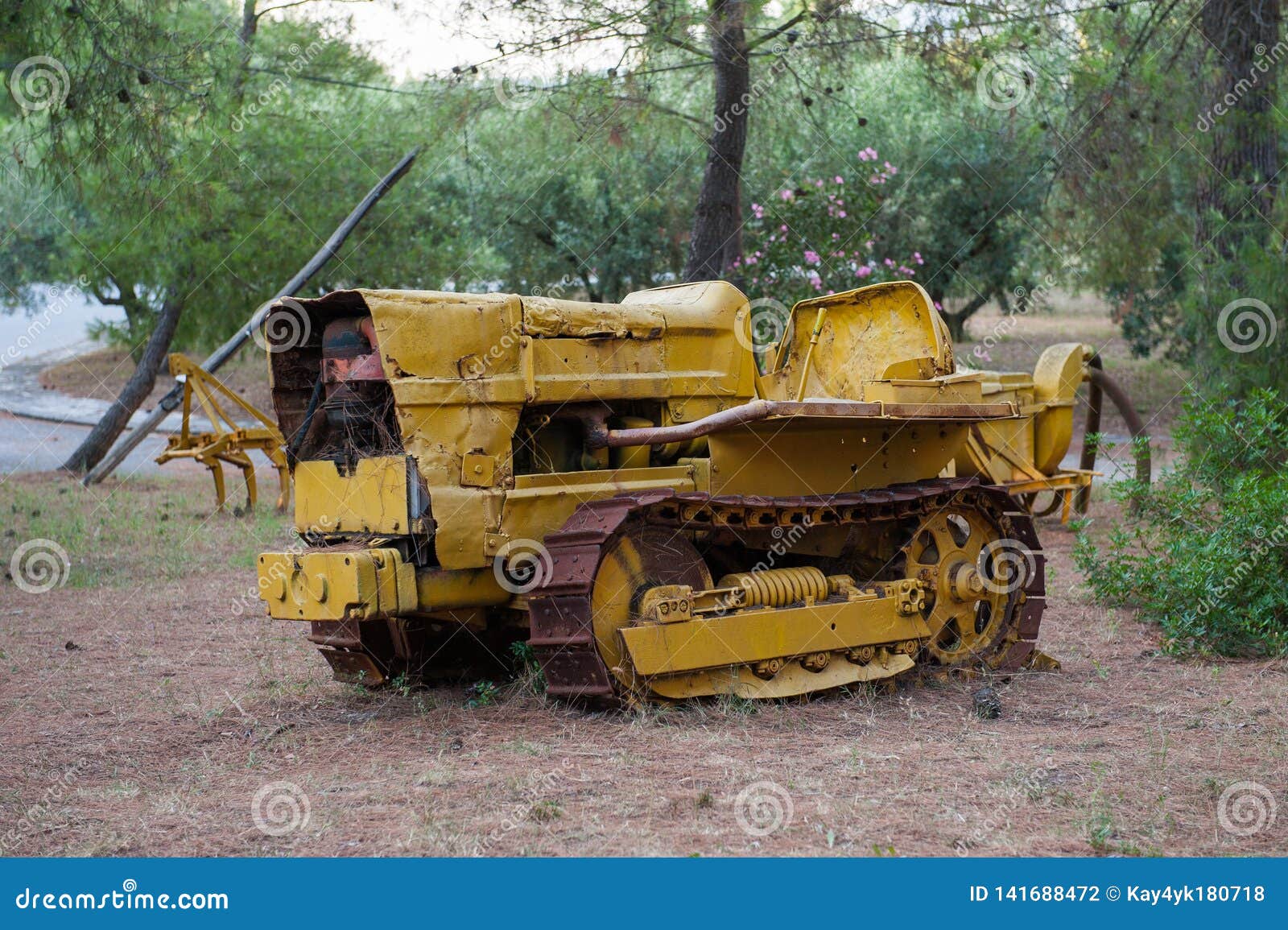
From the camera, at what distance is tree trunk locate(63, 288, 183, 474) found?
733 inches

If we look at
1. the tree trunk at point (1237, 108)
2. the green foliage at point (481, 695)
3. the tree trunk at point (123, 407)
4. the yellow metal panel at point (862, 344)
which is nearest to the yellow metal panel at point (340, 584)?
the green foliage at point (481, 695)

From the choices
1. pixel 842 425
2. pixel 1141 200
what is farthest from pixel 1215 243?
pixel 842 425

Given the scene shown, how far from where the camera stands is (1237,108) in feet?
38.5

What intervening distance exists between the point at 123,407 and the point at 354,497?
1326 cm

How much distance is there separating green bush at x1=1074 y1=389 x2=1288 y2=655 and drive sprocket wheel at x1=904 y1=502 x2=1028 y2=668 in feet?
3.85

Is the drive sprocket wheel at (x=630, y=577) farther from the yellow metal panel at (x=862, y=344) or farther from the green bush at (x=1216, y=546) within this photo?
the green bush at (x=1216, y=546)

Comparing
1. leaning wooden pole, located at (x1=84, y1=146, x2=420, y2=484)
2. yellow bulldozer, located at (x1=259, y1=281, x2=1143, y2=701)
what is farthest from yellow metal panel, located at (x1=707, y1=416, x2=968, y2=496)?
leaning wooden pole, located at (x1=84, y1=146, x2=420, y2=484)

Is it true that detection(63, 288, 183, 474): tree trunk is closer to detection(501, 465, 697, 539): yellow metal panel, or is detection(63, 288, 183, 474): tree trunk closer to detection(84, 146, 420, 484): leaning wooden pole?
detection(84, 146, 420, 484): leaning wooden pole

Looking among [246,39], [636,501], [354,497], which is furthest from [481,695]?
[246,39]

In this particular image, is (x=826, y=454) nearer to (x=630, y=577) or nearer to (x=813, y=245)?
(x=630, y=577)

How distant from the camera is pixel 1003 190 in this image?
23.1 metres

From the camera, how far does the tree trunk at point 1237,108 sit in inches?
452

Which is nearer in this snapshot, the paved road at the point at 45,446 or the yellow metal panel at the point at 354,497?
the yellow metal panel at the point at 354,497

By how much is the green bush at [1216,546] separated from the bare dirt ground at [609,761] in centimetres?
31
